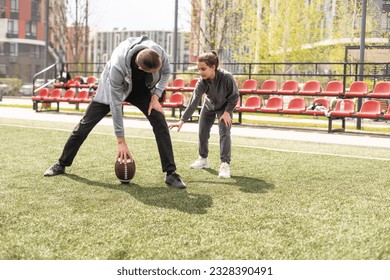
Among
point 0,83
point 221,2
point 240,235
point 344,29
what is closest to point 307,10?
point 344,29

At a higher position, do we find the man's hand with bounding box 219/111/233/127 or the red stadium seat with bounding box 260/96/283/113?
the man's hand with bounding box 219/111/233/127

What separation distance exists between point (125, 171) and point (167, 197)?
2.79 feet

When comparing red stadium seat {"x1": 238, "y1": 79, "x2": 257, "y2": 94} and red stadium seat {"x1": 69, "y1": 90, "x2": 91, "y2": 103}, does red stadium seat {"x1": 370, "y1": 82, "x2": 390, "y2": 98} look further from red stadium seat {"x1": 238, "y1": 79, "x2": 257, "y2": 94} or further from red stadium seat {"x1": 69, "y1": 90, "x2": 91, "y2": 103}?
red stadium seat {"x1": 69, "y1": 90, "x2": 91, "y2": 103}

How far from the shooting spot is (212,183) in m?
6.10

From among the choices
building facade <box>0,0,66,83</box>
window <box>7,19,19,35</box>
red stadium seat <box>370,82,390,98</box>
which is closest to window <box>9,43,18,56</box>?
building facade <box>0,0,66,83</box>

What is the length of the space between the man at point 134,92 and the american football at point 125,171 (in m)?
0.09

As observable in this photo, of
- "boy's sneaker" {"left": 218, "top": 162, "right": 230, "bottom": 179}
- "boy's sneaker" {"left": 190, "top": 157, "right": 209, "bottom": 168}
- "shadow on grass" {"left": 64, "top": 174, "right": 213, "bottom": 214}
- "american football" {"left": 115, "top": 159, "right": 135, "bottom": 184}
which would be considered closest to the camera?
"shadow on grass" {"left": 64, "top": 174, "right": 213, "bottom": 214}

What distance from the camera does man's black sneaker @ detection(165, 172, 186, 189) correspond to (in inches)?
227

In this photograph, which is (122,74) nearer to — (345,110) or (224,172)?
(224,172)

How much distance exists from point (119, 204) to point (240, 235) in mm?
1450

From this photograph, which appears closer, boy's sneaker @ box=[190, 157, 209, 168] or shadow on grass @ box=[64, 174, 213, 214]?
shadow on grass @ box=[64, 174, 213, 214]

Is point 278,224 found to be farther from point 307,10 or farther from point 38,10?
point 38,10

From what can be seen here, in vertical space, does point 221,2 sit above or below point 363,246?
above

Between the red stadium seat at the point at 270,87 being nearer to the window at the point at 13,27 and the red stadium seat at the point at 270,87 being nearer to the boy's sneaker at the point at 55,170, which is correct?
the boy's sneaker at the point at 55,170
